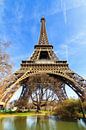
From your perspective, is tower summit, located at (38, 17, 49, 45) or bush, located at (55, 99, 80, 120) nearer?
bush, located at (55, 99, 80, 120)

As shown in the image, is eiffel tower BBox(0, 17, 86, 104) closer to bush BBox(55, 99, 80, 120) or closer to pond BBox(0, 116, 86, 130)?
bush BBox(55, 99, 80, 120)

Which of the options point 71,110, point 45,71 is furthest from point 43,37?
point 71,110

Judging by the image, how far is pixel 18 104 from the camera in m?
51.6

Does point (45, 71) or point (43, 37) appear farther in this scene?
point (43, 37)

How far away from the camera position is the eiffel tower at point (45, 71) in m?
44.0

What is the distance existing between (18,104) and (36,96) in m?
4.10

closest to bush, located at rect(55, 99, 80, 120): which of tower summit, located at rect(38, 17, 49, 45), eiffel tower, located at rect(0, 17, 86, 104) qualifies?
eiffel tower, located at rect(0, 17, 86, 104)

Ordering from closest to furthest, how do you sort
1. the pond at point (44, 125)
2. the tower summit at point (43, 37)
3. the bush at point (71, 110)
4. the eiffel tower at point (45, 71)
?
the pond at point (44, 125), the bush at point (71, 110), the eiffel tower at point (45, 71), the tower summit at point (43, 37)

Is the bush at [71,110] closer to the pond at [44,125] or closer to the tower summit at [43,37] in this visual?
the pond at [44,125]

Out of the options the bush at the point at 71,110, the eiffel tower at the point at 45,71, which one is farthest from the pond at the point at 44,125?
the eiffel tower at the point at 45,71

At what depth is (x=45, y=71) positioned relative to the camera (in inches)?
1912

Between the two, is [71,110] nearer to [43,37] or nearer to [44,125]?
[44,125]

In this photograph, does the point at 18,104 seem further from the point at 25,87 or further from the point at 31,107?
the point at 31,107

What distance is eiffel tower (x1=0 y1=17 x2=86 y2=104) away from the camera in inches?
1731
